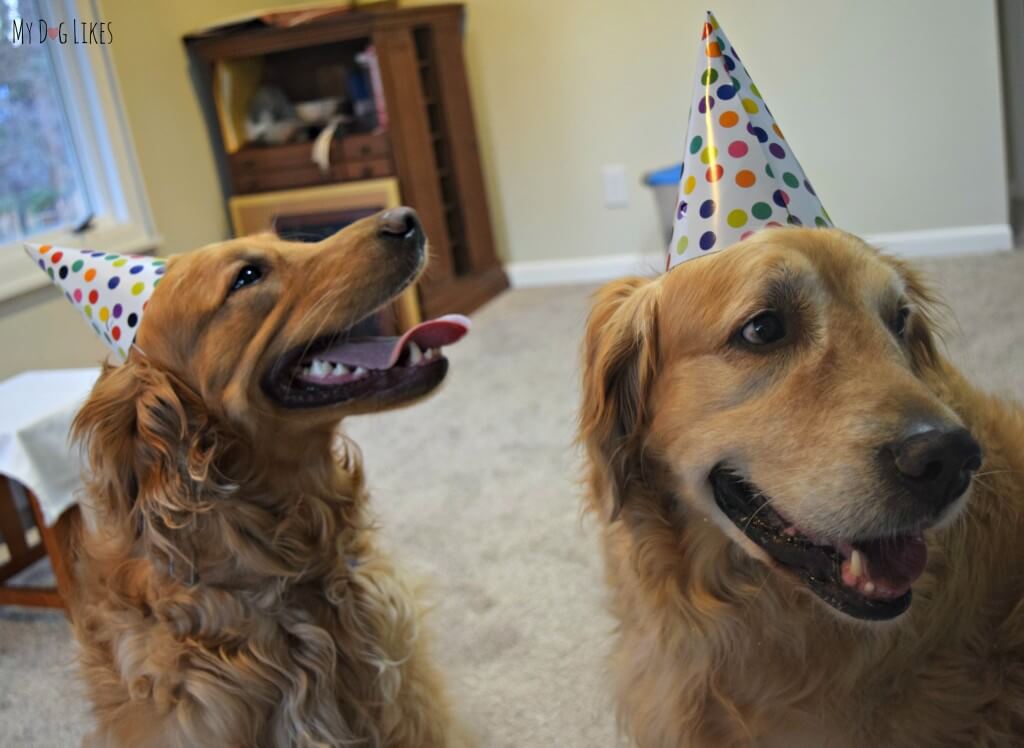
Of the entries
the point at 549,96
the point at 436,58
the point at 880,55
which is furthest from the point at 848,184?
the point at 436,58

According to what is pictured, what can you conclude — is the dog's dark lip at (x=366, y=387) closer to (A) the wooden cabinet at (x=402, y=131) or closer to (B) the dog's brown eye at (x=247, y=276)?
(B) the dog's brown eye at (x=247, y=276)

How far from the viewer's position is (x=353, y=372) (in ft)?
4.56

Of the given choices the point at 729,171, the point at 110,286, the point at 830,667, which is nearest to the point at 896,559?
the point at 830,667

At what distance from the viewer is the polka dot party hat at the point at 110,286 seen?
1392 mm

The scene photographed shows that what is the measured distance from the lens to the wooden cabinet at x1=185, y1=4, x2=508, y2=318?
3.68 m

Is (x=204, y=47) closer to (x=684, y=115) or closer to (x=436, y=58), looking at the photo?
(x=436, y=58)

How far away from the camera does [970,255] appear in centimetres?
360

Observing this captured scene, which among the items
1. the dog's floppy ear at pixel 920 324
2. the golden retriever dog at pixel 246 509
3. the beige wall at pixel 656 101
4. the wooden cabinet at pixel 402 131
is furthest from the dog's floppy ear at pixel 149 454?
the wooden cabinet at pixel 402 131

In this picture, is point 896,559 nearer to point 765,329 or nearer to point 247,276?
point 765,329

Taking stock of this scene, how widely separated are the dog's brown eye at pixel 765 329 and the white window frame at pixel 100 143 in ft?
8.64

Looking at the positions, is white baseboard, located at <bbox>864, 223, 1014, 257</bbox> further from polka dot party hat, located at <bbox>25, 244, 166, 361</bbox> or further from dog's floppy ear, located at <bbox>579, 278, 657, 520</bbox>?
polka dot party hat, located at <bbox>25, 244, 166, 361</bbox>

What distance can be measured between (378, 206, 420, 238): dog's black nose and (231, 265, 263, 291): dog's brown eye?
0.19 metres

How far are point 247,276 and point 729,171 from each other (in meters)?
0.68

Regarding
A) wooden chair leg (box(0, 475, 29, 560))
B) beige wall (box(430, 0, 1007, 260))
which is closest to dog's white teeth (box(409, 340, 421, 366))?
wooden chair leg (box(0, 475, 29, 560))
